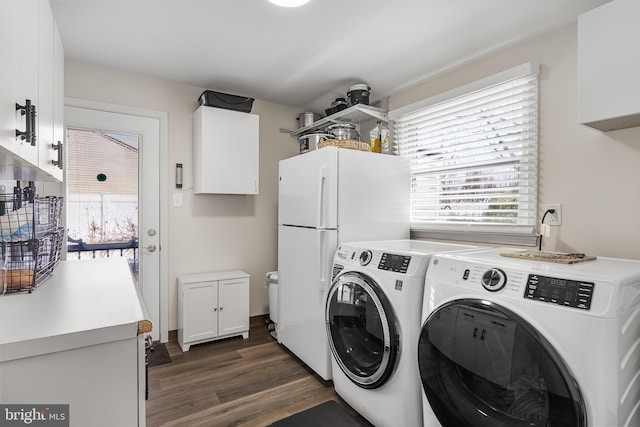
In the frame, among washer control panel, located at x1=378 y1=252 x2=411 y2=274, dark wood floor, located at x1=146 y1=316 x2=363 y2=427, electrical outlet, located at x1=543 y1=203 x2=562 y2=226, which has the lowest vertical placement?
dark wood floor, located at x1=146 y1=316 x2=363 y2=427

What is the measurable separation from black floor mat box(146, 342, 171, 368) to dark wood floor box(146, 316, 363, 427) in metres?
0.04

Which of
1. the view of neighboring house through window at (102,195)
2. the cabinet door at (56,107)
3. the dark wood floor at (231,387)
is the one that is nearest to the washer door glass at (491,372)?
the dark wood floor at (231,387)

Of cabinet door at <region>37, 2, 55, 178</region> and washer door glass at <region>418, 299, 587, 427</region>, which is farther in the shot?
cabinet door at <region>37, 2, 55, 178</region>

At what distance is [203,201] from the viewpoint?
3258 millimetres

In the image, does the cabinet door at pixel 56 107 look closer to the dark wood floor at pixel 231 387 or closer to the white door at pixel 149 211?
the white door at pixel 149 211

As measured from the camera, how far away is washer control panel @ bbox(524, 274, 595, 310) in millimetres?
1083

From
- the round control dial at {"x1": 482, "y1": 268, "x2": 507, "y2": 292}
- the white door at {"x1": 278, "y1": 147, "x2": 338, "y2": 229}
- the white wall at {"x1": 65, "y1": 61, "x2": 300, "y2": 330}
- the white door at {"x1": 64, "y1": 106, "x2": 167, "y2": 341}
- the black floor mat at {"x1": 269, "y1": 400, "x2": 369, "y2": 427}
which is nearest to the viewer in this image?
the round control dial at {"x1": 482, "y1": 268, "x2": 507, "y2": 292}

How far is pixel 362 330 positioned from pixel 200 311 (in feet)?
5.46

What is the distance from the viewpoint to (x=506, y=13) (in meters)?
1.89

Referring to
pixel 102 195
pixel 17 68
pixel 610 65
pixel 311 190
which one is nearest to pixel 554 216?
pixel 610 65

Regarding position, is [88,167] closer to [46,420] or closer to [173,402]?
[173,402]

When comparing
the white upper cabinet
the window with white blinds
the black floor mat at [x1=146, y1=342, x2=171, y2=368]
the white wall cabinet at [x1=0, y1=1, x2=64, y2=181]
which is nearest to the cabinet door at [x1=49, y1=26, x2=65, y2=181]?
the white wall cabinet at [x1=0, y1=1, x2=64, y2=181]

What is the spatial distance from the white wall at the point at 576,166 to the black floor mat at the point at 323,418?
1559mm

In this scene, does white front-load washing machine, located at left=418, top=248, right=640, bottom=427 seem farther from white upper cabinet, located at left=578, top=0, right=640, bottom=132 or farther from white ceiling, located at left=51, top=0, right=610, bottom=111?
white ceiling, located at left=51, top=0, right=610, bottom=111
